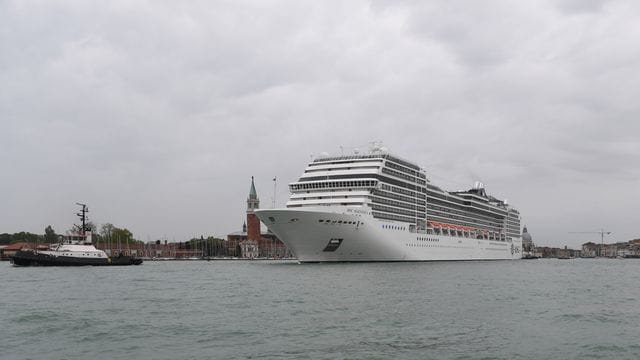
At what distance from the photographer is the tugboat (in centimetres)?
9991

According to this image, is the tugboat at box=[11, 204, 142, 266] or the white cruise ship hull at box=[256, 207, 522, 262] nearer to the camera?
the white cruise ship hull at box=[256, 207, 522, 262]

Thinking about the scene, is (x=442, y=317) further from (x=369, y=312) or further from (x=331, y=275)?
(x=331, y=275)

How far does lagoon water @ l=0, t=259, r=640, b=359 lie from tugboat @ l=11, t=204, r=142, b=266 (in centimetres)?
5102

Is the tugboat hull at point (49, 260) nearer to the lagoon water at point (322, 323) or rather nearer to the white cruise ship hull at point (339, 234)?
the white cruise ship hull at point (339, 234)

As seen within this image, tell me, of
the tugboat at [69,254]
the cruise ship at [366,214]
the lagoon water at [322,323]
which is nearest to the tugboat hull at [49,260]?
the tugboat at [69,254]

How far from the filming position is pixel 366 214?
3137 inches

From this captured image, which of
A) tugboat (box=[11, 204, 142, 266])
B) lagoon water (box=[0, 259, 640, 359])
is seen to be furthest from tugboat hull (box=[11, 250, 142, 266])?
lagoon water (box=[0, 259, 640, 359])

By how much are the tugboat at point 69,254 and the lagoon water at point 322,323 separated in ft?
167

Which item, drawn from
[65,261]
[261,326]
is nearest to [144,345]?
[261,326]

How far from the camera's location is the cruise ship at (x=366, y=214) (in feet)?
251

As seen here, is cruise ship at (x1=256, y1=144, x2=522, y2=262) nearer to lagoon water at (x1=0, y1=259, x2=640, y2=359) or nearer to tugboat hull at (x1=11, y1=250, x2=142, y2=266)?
lagoon water at (x1=0, y1=259, x2=640, y2=359)

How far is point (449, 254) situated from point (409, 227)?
18.8 metres

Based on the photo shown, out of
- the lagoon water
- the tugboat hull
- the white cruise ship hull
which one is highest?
the white cruise ship hull

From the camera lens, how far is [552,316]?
114 feet
